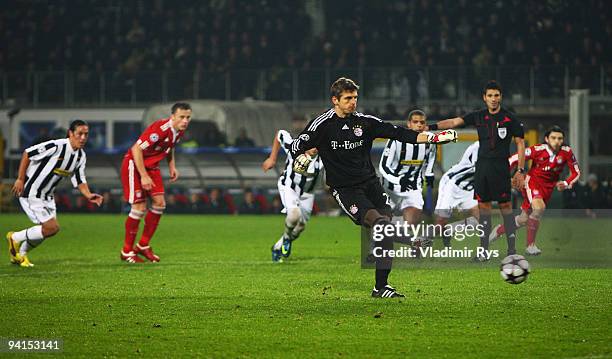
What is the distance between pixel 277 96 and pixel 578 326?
21663 millimetres

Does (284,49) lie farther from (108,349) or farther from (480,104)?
(108,349)

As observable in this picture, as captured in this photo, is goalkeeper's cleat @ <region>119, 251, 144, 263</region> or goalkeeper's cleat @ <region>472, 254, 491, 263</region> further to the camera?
goalkeeper's cleat @ <region>119, 251, 144, 263</region>

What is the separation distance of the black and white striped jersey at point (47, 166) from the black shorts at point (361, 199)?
15.7ft

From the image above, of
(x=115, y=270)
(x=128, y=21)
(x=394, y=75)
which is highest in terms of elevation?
(x=128, y=21)

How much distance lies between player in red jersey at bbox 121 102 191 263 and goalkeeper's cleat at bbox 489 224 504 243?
4101 mm

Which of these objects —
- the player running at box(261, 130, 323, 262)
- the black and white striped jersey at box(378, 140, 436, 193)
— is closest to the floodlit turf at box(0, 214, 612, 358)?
the player running at box(261, 130, 323, 262)

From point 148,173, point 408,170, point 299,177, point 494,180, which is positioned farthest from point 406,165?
point 148,173

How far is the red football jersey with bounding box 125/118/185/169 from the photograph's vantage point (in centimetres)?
1396

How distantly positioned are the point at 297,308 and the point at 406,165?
5.30 meters

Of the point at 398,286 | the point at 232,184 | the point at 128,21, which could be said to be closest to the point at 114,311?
the point at 398,286

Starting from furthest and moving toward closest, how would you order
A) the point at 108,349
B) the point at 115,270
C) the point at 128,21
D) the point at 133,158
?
the point at 128,21 → the point at 133,158 → the point at 115,270 → the point at 108,349

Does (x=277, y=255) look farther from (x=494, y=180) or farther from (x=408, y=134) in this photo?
(x=408, y=134)

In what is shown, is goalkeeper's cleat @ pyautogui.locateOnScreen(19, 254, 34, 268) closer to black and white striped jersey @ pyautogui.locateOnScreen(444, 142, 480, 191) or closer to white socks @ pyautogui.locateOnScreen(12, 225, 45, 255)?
white socks @ pyautogui.locateOnScreen(12, 225, 45, 255)

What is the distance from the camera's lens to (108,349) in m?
7.30
